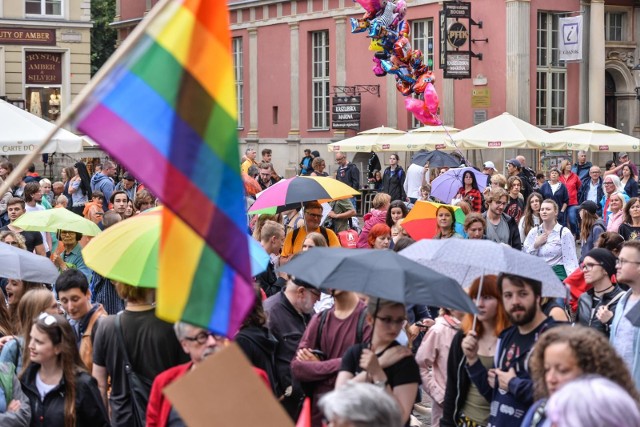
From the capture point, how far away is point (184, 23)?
438 cm

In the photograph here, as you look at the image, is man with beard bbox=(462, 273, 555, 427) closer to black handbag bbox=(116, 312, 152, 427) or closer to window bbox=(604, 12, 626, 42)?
black handbag bbox=(116, 312, 152, 427)

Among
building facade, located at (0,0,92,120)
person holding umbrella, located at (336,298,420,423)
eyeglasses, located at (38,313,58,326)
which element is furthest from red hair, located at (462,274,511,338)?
building facade, located at (0,0,92,120)

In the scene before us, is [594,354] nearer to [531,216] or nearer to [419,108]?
[531,216]

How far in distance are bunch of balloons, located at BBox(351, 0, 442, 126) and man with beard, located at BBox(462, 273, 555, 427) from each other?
18543 millimetres

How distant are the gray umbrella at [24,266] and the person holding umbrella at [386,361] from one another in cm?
325

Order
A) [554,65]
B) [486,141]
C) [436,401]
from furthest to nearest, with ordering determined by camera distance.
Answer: [554,65] → [486,141] → [436,401]

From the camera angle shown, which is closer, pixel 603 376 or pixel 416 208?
pixel 603 376

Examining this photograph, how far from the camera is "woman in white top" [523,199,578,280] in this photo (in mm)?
12625

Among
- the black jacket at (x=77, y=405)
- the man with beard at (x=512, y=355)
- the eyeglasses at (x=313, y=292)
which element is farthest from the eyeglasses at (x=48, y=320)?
the man with beard at (x=512, y=355)

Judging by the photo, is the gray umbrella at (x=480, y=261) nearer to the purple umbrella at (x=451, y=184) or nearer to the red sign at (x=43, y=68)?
the purple umbrella at (x=451, y=184)

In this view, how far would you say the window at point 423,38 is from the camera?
3541cm

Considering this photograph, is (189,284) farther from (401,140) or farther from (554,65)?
(554,65)

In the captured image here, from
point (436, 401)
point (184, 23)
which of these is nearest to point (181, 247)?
point (184, 23)

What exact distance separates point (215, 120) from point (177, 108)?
0.45 ft
